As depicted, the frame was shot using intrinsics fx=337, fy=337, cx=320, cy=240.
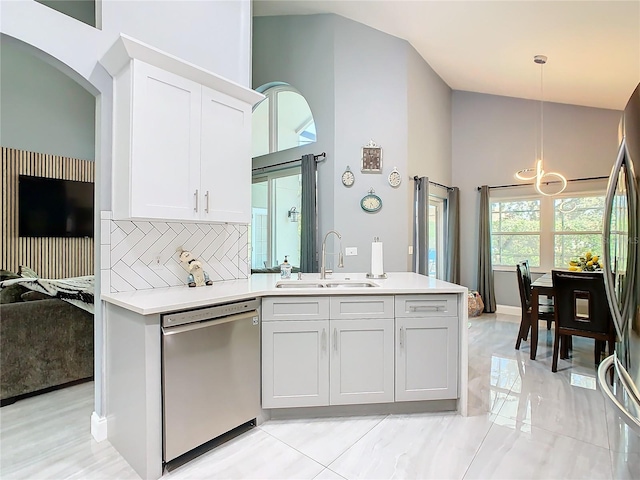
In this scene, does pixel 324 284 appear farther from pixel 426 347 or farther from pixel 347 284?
pixel 426 347

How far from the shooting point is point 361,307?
2318 millimetres

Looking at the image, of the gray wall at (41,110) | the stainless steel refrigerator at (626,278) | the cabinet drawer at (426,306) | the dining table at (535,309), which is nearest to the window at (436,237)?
the dining table at (535,309)

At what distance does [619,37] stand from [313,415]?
13.7 feet

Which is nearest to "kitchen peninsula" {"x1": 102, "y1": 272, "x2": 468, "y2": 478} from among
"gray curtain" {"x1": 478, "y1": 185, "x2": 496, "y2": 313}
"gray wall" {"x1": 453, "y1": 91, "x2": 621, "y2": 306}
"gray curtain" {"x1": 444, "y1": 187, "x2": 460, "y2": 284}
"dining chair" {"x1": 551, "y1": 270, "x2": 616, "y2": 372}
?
"dining chair" {"x1": 551, "y1": 270, "x2": 616, "y2": 372}

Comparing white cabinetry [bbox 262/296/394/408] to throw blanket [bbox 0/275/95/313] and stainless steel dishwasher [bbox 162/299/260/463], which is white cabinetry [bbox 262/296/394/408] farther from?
throw blanket [bbox 0/275/95/313]

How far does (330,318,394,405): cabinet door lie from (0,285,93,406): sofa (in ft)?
6.87

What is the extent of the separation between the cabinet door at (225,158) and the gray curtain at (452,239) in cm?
406

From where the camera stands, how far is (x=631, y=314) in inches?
55.8

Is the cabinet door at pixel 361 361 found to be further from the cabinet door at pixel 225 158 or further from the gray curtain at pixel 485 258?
the gray curtain at pixel 485 258

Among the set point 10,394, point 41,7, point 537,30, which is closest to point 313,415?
point 10,394

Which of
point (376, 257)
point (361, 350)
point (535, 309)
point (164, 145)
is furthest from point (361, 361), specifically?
point (535, 309)

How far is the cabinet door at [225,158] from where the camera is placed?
92.1 inches

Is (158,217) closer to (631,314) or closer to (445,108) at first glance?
(631,314)

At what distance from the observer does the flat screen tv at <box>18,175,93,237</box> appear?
443 cm
